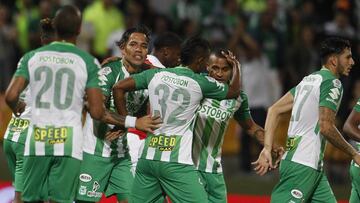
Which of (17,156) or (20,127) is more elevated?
(20,127)

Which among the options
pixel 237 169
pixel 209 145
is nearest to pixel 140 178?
pixel 209 145

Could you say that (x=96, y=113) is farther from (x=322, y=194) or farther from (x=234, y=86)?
(x=322, y=194)

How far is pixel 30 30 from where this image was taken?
1919 centimetres

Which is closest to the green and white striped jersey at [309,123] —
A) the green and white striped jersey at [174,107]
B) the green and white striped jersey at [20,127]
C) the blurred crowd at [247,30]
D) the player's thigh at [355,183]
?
the player's thigh at [355,183]

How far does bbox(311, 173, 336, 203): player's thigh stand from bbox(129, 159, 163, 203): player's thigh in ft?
5.04

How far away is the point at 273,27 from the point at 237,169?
2.51m

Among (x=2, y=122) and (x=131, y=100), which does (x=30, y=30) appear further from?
(x=131, y=100)

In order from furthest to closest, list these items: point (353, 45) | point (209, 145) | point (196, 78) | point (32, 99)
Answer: point (353, 45) → point (209, 145) → point (196, 78) → point (32, 99)

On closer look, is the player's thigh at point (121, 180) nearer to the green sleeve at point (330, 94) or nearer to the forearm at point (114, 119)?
the forearm at point (114, 119)

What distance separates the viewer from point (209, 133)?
11.4 metres

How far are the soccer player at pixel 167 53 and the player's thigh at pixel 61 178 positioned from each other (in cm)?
248

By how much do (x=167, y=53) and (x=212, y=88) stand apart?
1.71m

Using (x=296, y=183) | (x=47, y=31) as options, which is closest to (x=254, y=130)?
(x=296, y=183)

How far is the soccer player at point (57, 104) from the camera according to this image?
32.1 ft
